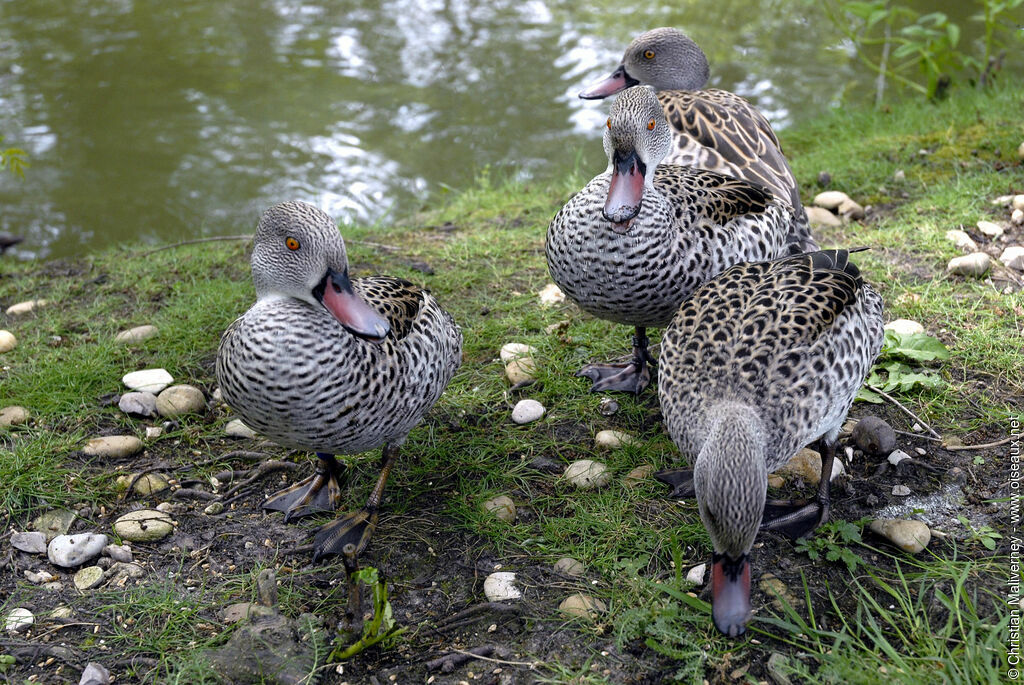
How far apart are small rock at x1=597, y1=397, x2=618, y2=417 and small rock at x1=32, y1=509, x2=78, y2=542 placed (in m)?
2.24

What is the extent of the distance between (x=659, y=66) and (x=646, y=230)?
2.21 meters

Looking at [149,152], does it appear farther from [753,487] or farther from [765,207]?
[753,487]

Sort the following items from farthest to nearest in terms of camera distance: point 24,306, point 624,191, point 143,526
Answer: point 24,306 < point 624,191 < point 143,526

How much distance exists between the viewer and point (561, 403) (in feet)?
13.5

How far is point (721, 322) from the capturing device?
3.13 meters

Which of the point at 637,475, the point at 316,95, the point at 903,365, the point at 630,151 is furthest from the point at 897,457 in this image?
the point at 316,95


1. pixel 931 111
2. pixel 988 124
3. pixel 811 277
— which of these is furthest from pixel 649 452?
pixel 931 111

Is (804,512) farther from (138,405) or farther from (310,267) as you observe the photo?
(138,405)

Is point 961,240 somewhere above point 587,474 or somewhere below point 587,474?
above

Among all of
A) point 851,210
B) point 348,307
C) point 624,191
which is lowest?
point 851,210

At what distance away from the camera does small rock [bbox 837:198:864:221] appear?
552cm

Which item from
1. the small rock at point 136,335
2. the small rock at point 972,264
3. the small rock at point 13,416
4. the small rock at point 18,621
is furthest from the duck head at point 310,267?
the small rock at point 972,264

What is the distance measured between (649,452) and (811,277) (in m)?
1.02

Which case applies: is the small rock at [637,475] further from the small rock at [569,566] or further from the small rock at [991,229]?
the small rock at [991,229]
